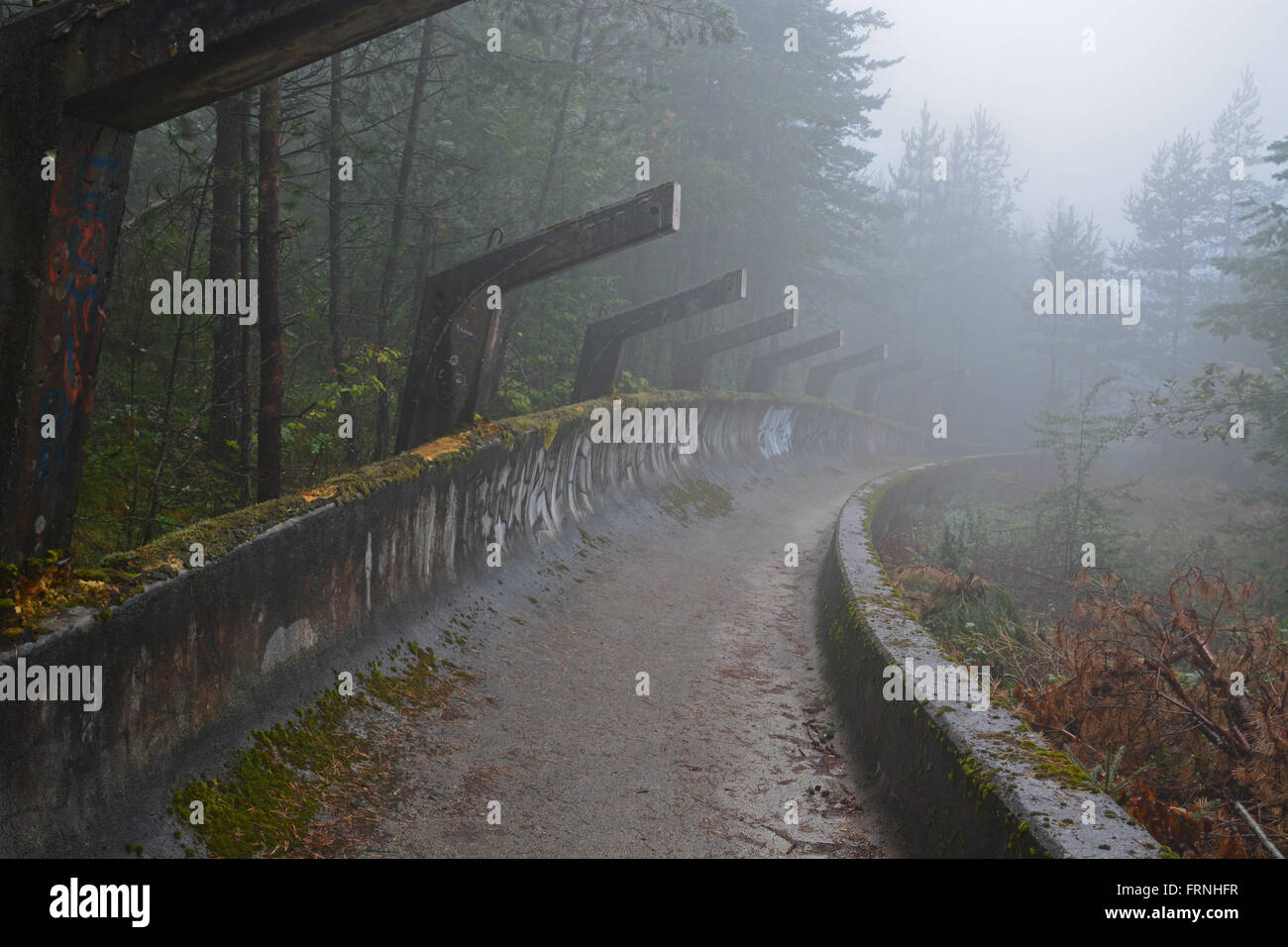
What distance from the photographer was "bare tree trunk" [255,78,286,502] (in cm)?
716

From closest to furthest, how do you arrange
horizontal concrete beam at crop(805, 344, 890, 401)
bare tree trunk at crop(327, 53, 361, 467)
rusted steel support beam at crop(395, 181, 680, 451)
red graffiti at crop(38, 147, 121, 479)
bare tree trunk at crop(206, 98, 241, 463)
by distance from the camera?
1. red graffiti at crop(38, 147, 121, 479)
2. rusted steel support beam at crop(395, 181, 680, 451)
3. bare tree trunk at crop(206, 98, 241, 463)
4. bare tree trunk at crop(327, 53, 361, 467)
5. horizontal concrete beam at crop(805, 344, 890, 401)

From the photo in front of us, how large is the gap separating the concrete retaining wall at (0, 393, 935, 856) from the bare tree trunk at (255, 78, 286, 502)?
4.33ft

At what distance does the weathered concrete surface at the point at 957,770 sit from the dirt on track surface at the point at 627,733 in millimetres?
215

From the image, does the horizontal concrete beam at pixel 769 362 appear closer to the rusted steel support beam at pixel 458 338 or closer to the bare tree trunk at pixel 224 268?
the rusted steel support beam at pixel 458 338

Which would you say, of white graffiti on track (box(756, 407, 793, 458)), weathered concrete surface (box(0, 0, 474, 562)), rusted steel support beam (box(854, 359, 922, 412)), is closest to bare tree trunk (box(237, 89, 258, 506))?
weathered concrete surface (box(0, 0, 474, 562))

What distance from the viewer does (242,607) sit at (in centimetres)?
413

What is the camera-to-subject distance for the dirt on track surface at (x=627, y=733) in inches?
168

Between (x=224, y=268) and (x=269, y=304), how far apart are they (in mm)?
2069

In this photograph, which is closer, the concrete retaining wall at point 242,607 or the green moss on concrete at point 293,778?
the concrete retaining wall at point 242,607

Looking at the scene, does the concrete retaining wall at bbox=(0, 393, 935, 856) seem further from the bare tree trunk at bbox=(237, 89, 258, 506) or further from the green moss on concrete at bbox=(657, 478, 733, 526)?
the green moss on concrete at bbox=(657, 478, 733, 526)

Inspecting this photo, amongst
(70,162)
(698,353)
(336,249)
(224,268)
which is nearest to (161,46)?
(70,162)

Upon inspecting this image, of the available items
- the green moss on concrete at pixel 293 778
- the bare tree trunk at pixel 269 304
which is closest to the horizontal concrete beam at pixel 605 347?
the bare tree trunk at pixel 269 304

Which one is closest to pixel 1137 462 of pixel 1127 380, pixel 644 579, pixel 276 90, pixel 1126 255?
pixel 1126 255
